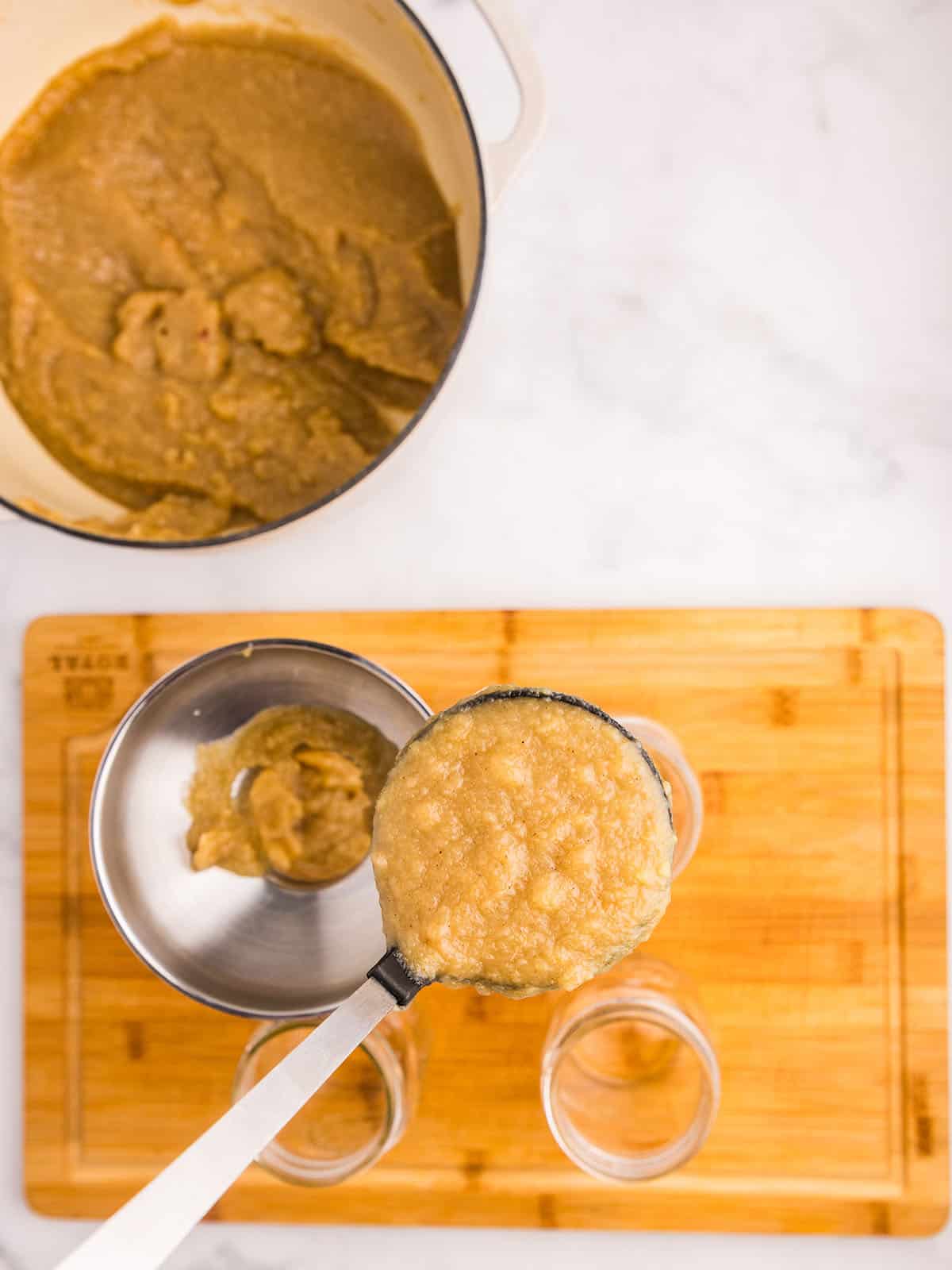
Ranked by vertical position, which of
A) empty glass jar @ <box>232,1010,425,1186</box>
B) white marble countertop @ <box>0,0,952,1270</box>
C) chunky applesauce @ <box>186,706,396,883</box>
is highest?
white marble countertop @ <box>0,0,952,1270</box>

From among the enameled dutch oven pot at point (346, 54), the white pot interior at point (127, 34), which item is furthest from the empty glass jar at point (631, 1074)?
the white pot interior at point (127, 34)

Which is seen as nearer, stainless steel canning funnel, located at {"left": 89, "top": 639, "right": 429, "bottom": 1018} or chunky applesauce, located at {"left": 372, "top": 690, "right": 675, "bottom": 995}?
chunky applesauce, located at {"left": 372, "top": 690, "right": 675, "bottom": 995}

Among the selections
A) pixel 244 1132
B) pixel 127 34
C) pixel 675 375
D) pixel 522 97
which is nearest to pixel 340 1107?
pixel 244 1132

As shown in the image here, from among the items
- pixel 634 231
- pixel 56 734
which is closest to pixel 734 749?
pixel 634 231

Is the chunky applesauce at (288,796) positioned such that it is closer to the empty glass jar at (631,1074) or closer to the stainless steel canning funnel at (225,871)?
the stainless steel canning funnel at (225,871)

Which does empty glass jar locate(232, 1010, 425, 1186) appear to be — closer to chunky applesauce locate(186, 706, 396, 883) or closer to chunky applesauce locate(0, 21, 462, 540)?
chunky applesauce locate(186, 706, 396, 883)

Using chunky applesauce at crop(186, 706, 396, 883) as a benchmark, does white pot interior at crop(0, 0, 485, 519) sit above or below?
above

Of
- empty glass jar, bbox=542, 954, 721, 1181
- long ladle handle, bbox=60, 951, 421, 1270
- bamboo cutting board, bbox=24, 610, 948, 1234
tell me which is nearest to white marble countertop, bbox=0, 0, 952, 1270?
bamboo cutting board, bbox=24, 610, 948, 1234
